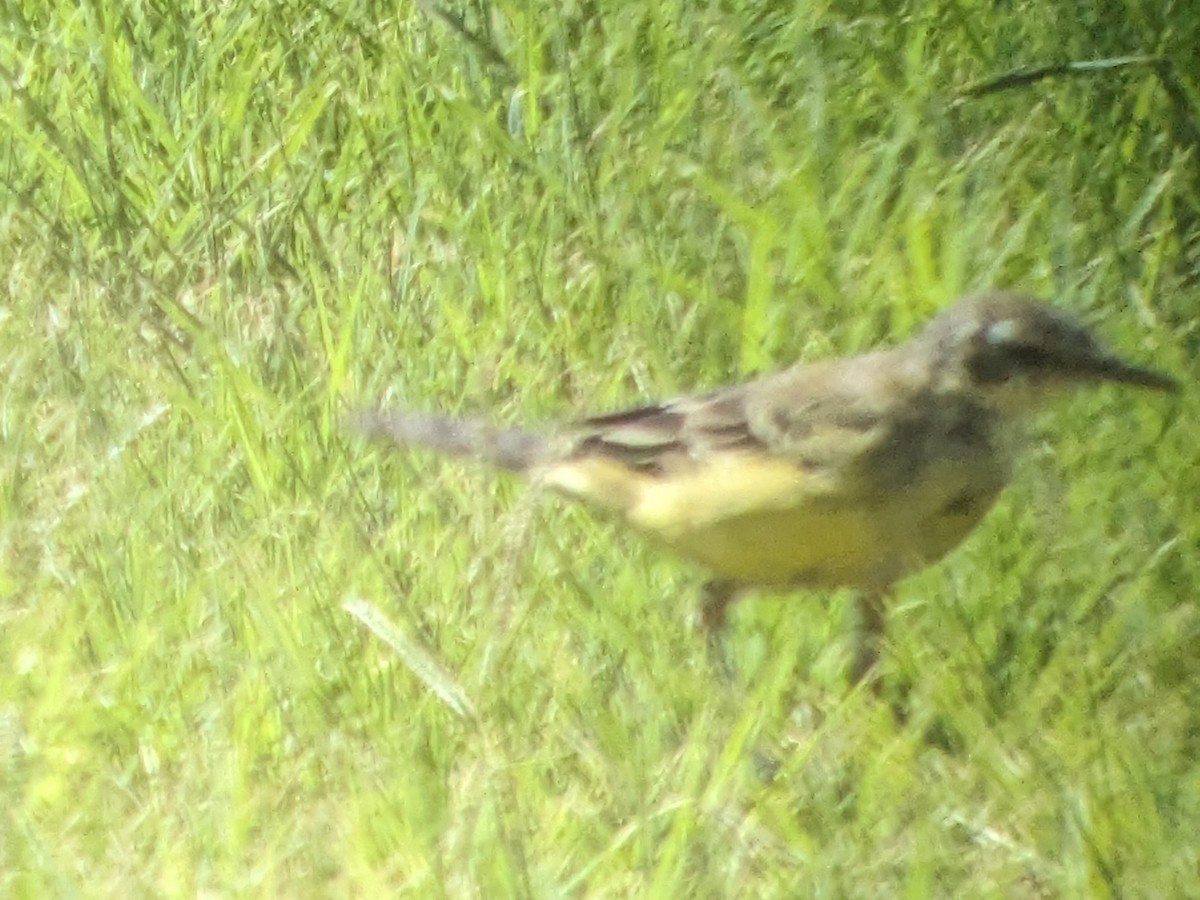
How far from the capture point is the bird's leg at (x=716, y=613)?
283 centimetres

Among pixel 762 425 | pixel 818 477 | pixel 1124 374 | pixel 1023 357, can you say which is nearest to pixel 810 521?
pixel 818 477

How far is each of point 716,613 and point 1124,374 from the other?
73 centimetres

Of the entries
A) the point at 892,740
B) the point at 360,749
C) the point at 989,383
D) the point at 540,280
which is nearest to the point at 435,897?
the point at 360,749

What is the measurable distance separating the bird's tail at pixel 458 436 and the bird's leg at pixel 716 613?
376mm

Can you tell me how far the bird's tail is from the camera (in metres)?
3.12

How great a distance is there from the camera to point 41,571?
3.06m

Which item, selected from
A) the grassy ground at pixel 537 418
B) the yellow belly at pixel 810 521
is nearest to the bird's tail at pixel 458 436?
the grassy ground at pixel 537 418

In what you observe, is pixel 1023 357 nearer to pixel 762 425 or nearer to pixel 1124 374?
pixel 1124 374

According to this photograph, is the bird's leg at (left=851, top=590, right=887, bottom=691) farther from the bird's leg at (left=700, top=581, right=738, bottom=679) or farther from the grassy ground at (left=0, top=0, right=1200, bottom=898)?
the bird's leg at (left=700, top=581, right=738, bottom=679)

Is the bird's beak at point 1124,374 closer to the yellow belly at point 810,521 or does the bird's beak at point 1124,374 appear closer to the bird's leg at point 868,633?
the yellow belly at point 810,521

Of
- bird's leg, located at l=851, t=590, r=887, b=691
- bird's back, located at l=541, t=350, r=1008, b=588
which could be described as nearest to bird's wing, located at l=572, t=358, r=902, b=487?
bird's back, located at l=541, t=350, r=1008, b=588

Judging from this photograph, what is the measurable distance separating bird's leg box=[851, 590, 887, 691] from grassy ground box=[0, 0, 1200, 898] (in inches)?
1.5

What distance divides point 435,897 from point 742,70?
2068 mm

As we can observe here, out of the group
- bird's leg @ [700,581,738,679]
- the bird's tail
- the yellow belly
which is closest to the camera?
the yellow belly
